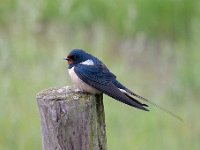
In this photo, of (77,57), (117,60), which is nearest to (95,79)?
(77,57)

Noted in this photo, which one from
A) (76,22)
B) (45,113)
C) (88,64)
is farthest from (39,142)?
(76,22)

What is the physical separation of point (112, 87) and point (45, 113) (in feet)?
2.44

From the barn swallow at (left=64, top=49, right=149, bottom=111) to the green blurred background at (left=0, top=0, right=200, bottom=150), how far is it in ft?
2.85

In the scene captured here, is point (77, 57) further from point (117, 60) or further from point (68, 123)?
point (117, 60)

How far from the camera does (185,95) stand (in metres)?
6.66

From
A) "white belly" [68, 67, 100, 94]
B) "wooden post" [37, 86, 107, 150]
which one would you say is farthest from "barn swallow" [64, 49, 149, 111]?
"wooden post" [37, 86, 107, 150]

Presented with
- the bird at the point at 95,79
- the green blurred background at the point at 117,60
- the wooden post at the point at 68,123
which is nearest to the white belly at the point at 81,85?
the bird at the point at 95,79

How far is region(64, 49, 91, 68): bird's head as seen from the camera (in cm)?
413

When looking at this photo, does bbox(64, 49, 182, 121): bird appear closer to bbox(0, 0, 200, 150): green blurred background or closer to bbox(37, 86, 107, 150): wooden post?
bbox(37, 86, 107, 150): wooden post

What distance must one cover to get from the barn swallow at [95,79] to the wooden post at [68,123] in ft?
1.46

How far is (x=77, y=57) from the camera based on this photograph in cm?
416

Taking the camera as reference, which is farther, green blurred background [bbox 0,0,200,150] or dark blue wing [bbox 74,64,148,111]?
green blurred background [bbox 0,0,200,150]

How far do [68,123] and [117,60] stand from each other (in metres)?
4.40

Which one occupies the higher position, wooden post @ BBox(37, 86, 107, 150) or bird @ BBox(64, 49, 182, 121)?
bird @ BBox(64, 49, 182, 121)
